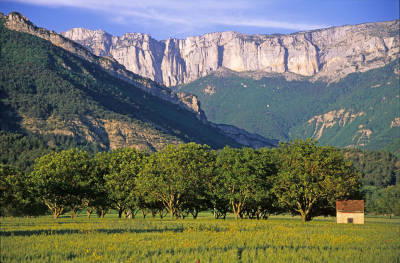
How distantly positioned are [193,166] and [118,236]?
48524mm

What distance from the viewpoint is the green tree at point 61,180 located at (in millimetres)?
87062

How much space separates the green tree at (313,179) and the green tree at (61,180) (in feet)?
124

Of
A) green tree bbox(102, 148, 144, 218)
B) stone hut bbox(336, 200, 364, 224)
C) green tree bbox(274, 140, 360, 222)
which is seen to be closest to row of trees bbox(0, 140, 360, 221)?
green tree bbox(274, 140, 360, 222)

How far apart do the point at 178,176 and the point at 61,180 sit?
22.2m

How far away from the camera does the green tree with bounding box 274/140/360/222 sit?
83750 mm

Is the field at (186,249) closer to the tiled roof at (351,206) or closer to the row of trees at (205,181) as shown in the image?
the row of trees at (205,181)

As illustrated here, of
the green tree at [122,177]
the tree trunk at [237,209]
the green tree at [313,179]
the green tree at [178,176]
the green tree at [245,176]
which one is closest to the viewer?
the green tree at [313,179]

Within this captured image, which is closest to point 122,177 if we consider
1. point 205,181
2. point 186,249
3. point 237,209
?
point 205,181

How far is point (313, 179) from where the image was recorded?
85.9 meters

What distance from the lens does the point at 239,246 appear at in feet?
129

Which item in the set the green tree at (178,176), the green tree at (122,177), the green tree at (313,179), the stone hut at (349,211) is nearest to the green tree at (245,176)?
the green tree at (313,179)

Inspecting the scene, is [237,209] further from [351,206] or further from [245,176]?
[351,206]

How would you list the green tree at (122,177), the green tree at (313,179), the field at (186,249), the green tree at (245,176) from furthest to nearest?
the green tree at (122,177)
the green tree at (245,176)
the green tree at (313,179)
the field at (186,249)

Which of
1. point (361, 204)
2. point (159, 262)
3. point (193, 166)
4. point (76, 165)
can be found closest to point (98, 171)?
point (76, 165)
